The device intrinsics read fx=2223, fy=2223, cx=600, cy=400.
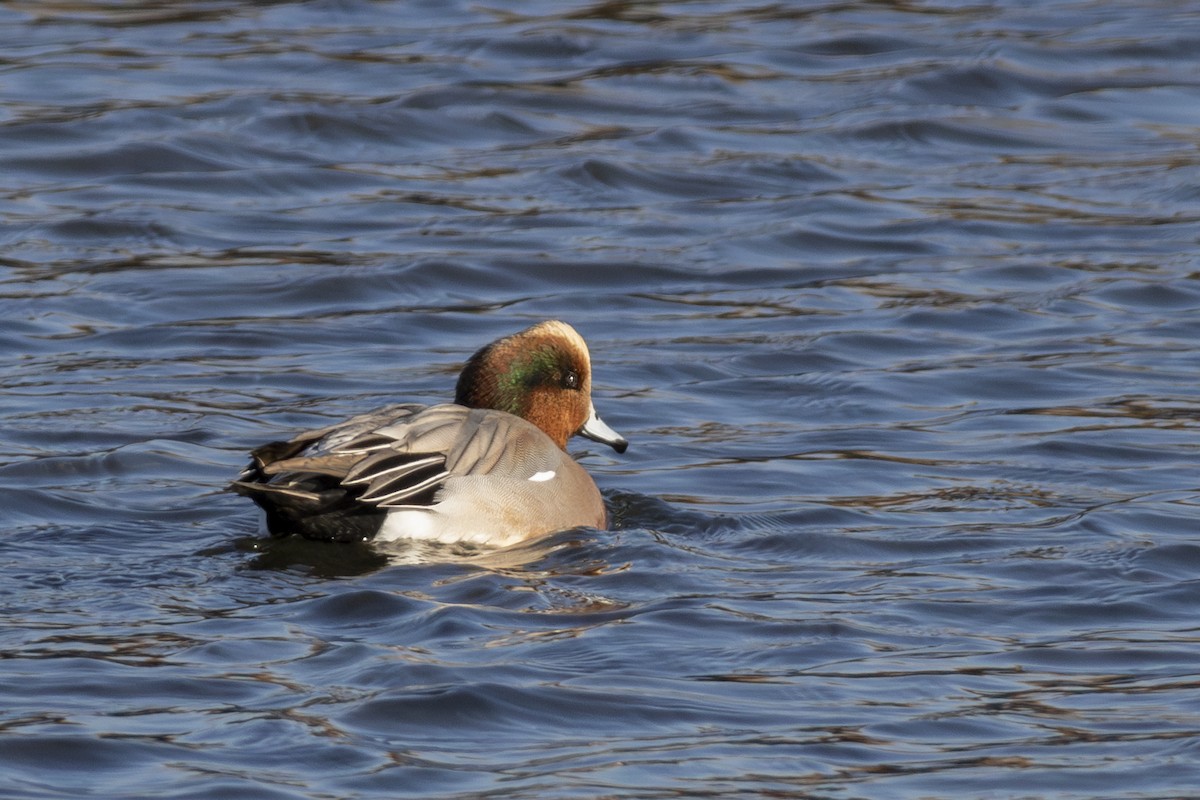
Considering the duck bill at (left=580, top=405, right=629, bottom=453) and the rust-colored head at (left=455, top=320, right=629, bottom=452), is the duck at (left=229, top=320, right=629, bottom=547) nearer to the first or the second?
the rust-colored head at (left=455, top=320, right=629, bottom=452)

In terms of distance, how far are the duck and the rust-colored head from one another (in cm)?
1

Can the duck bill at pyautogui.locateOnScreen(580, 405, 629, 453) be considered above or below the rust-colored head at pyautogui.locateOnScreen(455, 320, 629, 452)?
below

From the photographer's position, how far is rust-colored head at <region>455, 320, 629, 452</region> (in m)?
7.43

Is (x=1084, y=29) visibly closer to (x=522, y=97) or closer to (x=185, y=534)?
(x=522, y=97)

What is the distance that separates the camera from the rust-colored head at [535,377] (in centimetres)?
743

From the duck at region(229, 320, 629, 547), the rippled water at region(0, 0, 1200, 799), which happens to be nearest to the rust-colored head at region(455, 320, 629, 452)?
the duck at region(229, 320, 629, 547)

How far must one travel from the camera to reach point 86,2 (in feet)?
47.7

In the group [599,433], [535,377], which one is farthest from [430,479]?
[599,433]

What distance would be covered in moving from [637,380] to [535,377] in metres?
1.76

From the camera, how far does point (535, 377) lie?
745 centimetres

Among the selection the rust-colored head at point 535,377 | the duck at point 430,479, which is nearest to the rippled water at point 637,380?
the duck at point 430,479

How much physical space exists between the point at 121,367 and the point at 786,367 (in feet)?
9.00

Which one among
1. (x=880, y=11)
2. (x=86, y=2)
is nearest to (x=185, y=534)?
(x=86, y=2)

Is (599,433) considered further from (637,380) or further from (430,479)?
(637,380)
